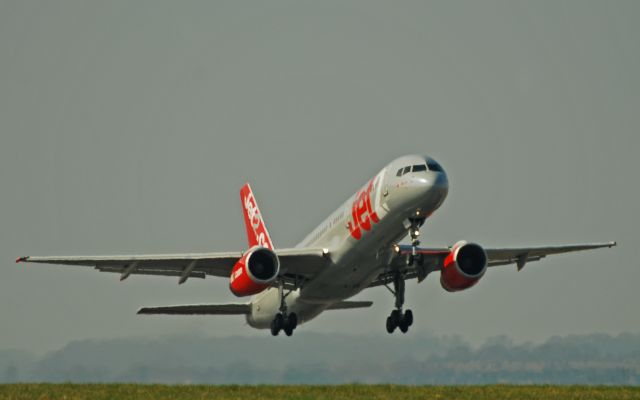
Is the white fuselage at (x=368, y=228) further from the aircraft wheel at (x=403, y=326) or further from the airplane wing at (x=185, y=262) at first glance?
the aircraft wheel at (x=403, y=326)

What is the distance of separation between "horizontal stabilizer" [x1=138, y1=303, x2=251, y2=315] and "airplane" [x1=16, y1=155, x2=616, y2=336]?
5 centimetres

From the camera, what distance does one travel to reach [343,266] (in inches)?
1574

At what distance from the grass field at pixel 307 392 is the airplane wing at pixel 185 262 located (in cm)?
920

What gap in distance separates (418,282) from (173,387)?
15470 mm

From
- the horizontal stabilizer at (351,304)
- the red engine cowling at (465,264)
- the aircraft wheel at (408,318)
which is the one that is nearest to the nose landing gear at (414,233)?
the red engine cowling at (465,264)

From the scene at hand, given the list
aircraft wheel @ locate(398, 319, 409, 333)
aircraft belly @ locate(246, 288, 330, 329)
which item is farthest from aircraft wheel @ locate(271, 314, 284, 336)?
aircraft wheel @ locate(398, 319, 409, 333)

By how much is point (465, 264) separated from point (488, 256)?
12.2ft

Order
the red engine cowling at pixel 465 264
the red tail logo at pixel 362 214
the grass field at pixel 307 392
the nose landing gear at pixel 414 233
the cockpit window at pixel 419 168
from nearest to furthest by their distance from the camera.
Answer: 1. the grass field at pixel 307 392
2. the cockpit window at pixel 419 168
3. the nose landing gear at pixel 414 233
4. the red tail logo at pixel 362 214
5. the red engine cowling at pixel 465 264

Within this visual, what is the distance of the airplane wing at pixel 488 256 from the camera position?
4206cm

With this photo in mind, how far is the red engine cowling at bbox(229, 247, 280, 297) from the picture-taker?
4006cm

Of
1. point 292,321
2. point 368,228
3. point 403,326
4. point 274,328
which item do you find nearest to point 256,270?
point 274,328

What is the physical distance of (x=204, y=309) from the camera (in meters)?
47.6

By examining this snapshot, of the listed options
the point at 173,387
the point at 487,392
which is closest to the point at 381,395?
the point at 487,392

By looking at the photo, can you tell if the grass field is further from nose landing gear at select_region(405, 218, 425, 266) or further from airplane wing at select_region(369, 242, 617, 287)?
airplane wing at select_region(369, 242, 617, 287)
